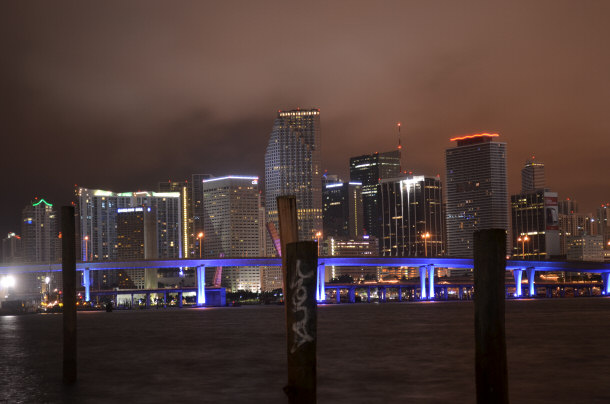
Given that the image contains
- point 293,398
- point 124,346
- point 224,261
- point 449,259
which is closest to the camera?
point 293,398

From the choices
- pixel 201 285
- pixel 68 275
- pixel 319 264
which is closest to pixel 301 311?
pixel 68 275

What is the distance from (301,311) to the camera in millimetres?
16047

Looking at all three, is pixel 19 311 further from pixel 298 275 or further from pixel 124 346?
pixel 298 275

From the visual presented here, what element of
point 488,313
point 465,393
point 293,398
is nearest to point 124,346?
point 465,393

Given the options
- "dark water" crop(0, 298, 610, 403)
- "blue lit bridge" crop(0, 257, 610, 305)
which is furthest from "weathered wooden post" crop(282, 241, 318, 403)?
"blue lit bridge" crop(0, 257, 610, 305)

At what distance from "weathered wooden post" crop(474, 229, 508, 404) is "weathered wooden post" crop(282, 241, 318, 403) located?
3159 mm

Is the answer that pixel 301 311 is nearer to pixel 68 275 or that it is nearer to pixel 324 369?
pixel 68 275

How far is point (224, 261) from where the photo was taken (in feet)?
567

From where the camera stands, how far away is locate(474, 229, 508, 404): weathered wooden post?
15.2m

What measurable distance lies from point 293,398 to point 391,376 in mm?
17024

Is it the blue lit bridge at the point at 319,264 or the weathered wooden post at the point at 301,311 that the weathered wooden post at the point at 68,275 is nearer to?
the weathered wooden post at the point at 301,311

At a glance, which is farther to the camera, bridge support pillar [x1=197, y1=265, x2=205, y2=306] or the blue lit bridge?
bridge support pillar [x1=197, y1=265, x2=205, y2=306]

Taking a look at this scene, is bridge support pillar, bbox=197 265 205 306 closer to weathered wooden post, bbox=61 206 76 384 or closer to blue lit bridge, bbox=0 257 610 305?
blue lit bridge, bbox=0 257 610 305

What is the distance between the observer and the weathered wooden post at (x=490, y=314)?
49.9 ft
